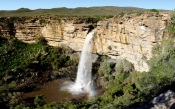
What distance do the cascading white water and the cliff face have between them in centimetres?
81

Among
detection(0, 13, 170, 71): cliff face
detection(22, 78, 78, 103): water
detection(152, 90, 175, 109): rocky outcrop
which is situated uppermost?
detection(0, 13, 170, 71): cliff face

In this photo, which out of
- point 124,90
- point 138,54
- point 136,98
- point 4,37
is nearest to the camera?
point 136,98

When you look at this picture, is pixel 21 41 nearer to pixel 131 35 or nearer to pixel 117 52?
pixel 117 52

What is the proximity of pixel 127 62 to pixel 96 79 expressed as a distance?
16.3 ft

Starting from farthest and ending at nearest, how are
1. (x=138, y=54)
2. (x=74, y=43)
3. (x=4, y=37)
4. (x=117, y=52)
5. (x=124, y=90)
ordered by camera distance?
(x=4, y=37) < (x=74, y=43) < (x=117, y=52) < (x=138, y=54) < (x=124, y=90)

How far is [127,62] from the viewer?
40.2 meters

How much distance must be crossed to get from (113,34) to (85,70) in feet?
22.1

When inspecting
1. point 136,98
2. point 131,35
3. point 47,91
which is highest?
point 131,35

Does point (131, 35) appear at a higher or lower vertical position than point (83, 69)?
higher

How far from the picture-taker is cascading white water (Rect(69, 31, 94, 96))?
40.6 metres

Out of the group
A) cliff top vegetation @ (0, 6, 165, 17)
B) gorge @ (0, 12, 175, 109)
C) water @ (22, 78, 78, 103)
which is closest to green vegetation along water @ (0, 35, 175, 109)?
gorge @ (0, 12, 175, 109)

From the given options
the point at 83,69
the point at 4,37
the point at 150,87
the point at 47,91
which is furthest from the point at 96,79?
the point at 4,37

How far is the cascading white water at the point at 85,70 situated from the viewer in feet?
133

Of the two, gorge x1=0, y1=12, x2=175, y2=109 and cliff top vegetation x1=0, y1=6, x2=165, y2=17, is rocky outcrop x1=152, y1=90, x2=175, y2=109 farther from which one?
cliff top vegetation x1=0, y1=6, x2=165, y2=17
